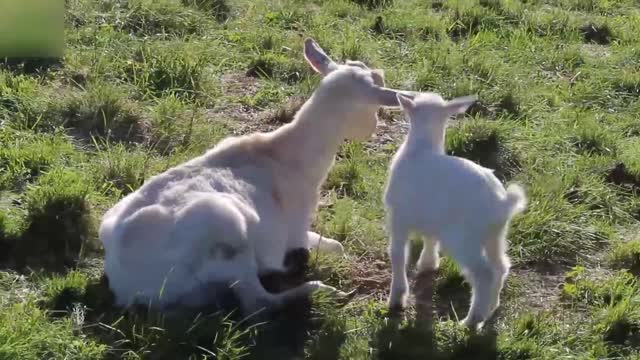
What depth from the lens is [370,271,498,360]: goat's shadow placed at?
4977 millimetres

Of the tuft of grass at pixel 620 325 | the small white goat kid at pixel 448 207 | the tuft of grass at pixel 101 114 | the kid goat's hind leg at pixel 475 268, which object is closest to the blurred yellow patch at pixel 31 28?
the tuft of grass at pixel 101 114

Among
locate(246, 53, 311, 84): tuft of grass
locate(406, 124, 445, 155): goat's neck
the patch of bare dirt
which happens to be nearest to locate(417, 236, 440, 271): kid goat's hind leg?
locate(406, 124, 445, 155): goat's neck

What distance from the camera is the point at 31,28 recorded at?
8.38m

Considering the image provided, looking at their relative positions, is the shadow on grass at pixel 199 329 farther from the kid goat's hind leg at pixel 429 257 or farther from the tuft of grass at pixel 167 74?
the tuft of grass at pixel 167 74

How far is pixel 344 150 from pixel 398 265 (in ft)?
6.64

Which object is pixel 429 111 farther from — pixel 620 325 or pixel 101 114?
pixel 101 114

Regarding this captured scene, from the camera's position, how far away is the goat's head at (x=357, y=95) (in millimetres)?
5766

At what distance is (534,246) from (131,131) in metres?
2.87

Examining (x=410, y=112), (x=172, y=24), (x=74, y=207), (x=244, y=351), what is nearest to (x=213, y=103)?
(x=172, y=24)

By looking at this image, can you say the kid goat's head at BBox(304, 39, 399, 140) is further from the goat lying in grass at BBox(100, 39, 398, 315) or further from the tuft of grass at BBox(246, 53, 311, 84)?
the tuft of grass at BBox(246, 53, 311, 84)

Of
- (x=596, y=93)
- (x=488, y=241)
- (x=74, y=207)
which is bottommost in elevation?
(x=596, y=93)

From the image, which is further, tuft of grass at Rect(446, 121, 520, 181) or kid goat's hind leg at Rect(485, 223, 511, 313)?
tuft of grass at Rect(446, 121, 520, 181)

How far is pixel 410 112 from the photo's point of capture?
544cm

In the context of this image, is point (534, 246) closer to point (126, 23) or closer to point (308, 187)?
point (308, 187)
